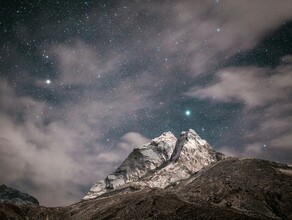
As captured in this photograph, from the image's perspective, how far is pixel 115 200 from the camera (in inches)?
7525

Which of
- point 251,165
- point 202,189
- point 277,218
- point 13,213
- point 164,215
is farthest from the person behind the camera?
point 251,165

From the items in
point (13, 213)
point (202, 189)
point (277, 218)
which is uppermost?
point (13, 213)

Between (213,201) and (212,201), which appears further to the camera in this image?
(212,201)

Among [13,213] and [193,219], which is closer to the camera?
[193,219]

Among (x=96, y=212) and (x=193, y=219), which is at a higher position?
(x=96, y=212)

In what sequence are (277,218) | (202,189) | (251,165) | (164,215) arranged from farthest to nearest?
(251,165), (202,189), (164,215), (277,218)

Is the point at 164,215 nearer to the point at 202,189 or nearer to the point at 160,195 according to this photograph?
the point at 160,195

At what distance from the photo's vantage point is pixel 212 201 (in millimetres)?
155000

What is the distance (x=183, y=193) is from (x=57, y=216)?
78432 mm

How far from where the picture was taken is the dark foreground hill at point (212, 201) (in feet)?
443

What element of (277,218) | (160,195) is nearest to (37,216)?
(160,195)

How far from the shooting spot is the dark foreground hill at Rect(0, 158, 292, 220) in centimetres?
13488

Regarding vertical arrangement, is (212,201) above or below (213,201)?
above

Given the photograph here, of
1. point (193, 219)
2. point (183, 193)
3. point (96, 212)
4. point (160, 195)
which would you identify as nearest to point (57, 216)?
point (96, 212)
